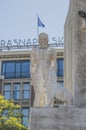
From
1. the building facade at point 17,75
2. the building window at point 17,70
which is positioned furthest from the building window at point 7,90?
the building window at point 17,70

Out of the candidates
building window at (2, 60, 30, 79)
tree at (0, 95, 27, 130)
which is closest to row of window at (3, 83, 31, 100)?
building window at (2, 60, 30, 79)

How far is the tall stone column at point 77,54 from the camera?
19.0m

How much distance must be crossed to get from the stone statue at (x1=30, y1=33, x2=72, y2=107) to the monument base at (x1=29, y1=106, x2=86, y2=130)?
0.89 m

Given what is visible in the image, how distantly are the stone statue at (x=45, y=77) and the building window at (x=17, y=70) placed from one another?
212ft

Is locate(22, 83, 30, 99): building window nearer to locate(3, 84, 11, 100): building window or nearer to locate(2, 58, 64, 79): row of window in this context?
locate(2, 58, 64, 79): row of window

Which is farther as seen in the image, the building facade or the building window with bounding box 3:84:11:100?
the building window with bounding box 3:84:11:100

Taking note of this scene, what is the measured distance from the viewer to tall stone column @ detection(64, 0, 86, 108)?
1903 cm

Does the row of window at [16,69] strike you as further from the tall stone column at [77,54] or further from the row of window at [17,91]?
the tall stone column at [77,54]

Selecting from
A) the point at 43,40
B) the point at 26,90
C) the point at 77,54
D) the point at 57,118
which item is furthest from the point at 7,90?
the point at 57,118

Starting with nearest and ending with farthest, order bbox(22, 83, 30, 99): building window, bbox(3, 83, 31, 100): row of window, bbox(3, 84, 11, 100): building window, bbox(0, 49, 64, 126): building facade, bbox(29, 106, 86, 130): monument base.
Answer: bbox(29, 106, 86, 130): monument base → bbox(0, 49, 64, 126): building facade → bbox(3, 83, 31, 100): row of window → bbox(22, 83, 30, 99): building window → bbox(3, 84, 11, 100): building window

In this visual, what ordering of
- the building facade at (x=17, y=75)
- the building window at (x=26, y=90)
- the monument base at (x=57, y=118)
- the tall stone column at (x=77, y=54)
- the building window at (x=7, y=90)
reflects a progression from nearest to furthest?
the monument base at (x=57, y=118)
the tall stone column at (x=77, y=54)
the building facade at (x=17, y=75)
the building window at (x=26, y=90)
the building window at (x=7, y=90)

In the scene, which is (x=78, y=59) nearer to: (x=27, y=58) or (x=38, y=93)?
(x=38, y=93)

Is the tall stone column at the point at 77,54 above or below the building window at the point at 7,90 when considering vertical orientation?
above

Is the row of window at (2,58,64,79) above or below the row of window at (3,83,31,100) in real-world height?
above
